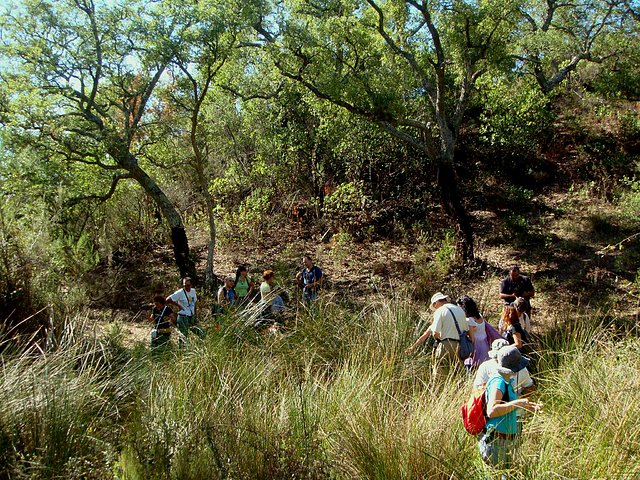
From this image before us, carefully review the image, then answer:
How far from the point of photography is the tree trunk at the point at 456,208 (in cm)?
1240

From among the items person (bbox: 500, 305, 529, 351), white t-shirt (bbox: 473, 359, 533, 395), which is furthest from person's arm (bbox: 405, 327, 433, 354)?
white t-shirt (bbox: 473, 359, 533, 395)

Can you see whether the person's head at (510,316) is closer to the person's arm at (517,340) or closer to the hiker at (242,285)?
the person's arm at (517,340)

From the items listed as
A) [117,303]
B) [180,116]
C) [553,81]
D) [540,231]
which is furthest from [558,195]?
[117,303]

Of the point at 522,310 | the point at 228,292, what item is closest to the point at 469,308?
the point at 522,310

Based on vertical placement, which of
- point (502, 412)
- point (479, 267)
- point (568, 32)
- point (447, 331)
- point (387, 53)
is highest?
point (568, 32)

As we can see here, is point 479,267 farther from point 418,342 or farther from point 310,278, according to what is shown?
point 418,342

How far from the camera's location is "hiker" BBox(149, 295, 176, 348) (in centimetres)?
732

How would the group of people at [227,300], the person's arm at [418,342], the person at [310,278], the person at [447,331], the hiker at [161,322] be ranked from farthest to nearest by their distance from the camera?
the person at [310,278] < the hiker at [161,322] < the group of people at [227,300] < the person at [447,331] < the person's arm at [418,342]

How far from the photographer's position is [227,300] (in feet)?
28.3

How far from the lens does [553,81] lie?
16047 millimetres

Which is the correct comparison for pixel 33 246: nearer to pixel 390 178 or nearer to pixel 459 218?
pixel 459 218

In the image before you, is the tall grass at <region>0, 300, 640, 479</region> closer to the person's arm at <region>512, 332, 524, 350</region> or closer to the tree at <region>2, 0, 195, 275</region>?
the person's arm at <region>512, 332, 524, 350</region>

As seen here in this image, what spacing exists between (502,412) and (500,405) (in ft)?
0.17

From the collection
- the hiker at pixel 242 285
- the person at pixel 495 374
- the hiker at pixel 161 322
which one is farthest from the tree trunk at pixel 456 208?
the person at pixel 495 374
